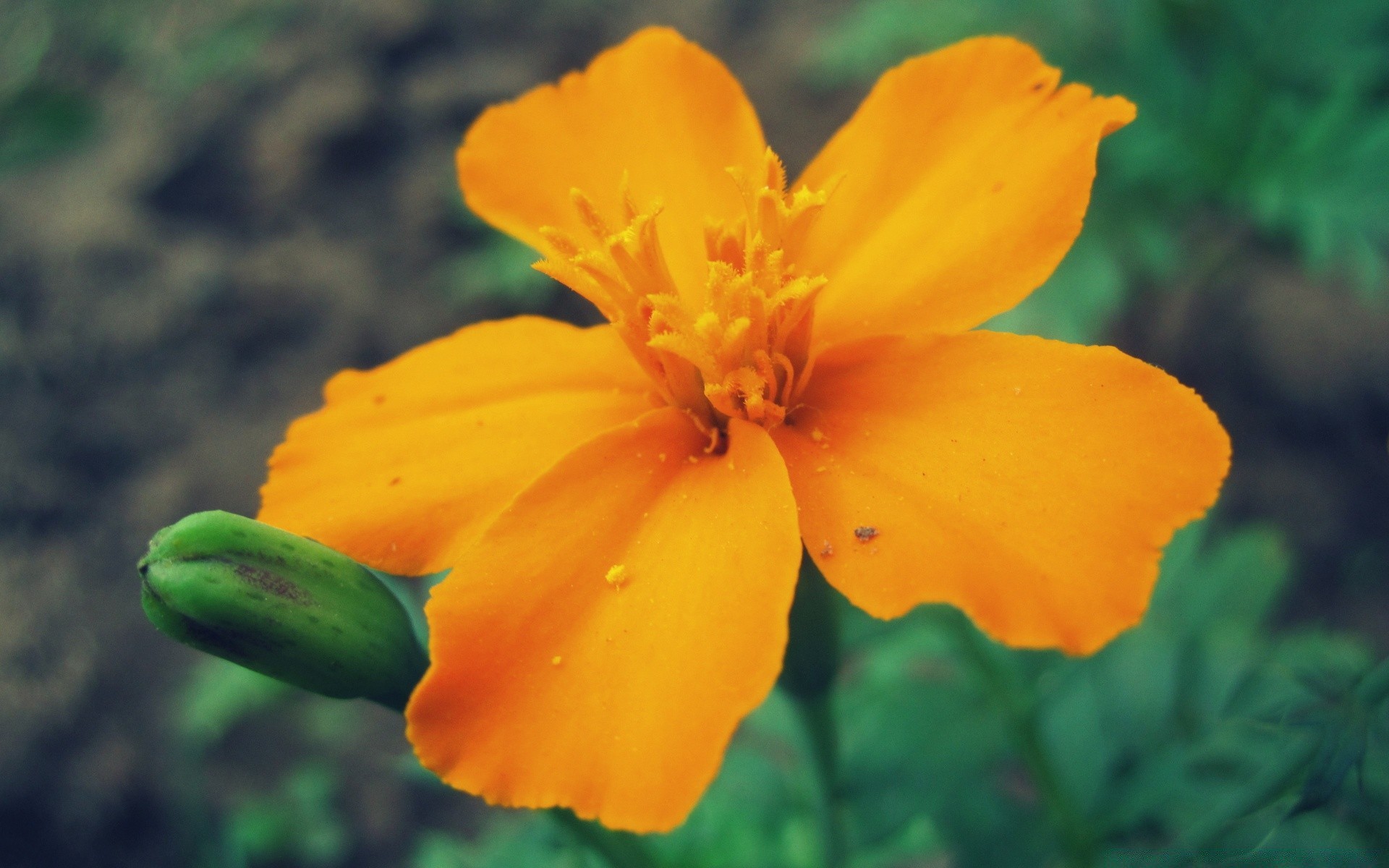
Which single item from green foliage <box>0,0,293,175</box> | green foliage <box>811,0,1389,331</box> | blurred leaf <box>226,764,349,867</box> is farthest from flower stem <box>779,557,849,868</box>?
green foliage <box>0,0,293,175</box>

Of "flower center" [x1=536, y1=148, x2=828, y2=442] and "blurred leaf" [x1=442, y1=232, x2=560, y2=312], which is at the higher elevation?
"flower center" [x1=536, y1=148, x2=828, y2=442]

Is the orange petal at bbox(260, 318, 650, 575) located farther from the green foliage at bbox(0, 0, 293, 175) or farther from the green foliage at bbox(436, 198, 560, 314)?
the green foliage at bbox(0, 0, 293, 175)

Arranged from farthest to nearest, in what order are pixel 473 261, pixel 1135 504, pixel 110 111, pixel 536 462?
pixel 110 111, pixel 473 261, pixel 536 462, pixel 1135 504

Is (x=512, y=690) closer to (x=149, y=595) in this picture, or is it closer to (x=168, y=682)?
(x=149, y=595)

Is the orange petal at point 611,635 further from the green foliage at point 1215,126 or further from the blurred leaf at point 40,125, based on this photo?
the blurred leaf at point 40,125

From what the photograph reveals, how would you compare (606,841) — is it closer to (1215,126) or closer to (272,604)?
(272,604)

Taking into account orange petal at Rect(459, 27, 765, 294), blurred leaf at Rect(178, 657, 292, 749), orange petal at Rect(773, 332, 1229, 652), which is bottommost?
blurred leaf at Rect(178, 657, 292, 749)

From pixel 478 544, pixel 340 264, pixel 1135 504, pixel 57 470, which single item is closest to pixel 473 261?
pixel 340 264
